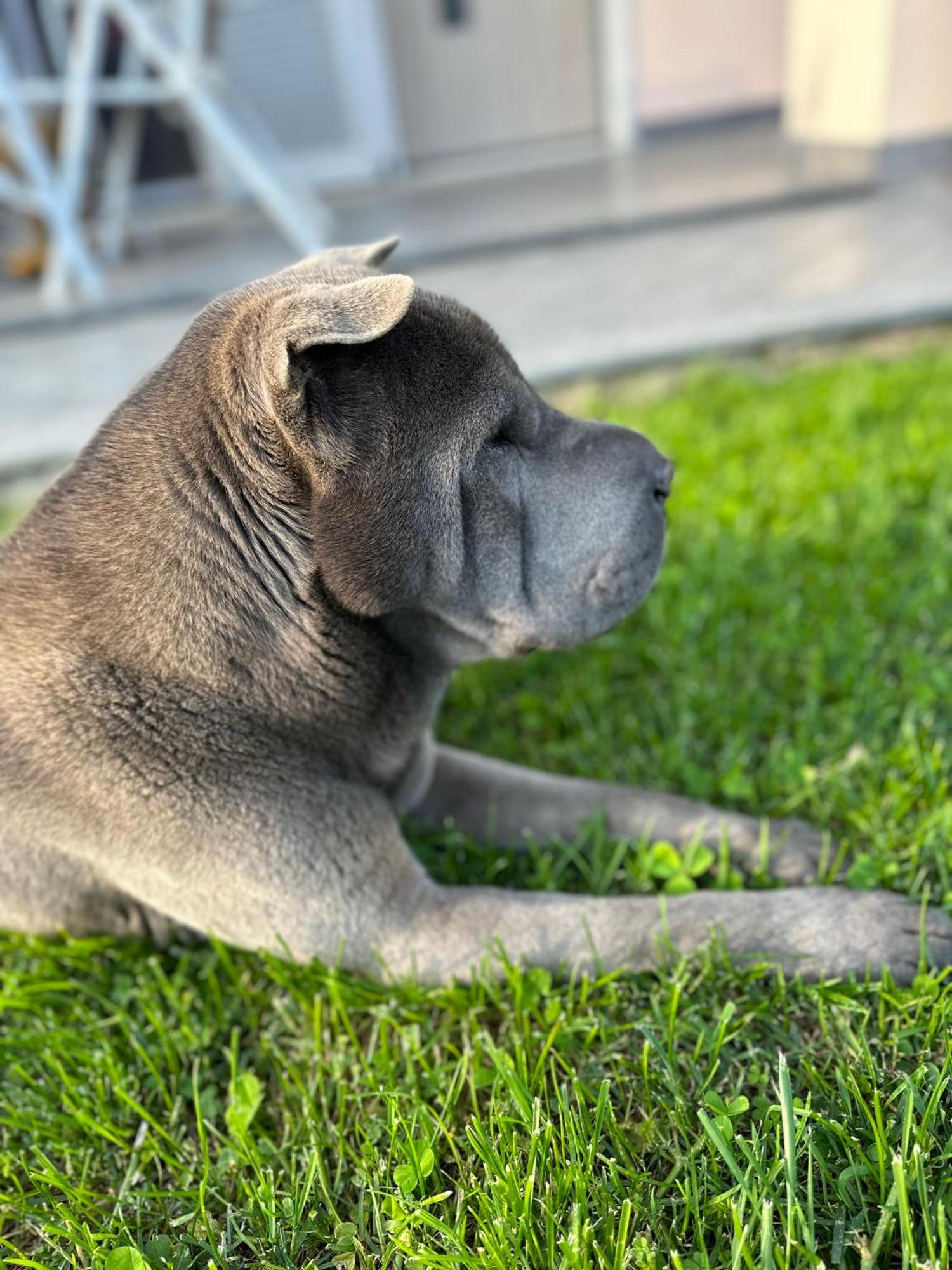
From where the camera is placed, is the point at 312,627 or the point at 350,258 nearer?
the point at 312,627

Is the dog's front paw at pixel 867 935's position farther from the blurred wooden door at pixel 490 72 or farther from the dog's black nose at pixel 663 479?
the blurred wooden door at pixel 490 72

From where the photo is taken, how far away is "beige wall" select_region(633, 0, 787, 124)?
374 inches

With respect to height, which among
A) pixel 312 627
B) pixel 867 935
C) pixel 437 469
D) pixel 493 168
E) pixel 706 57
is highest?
pixel 437 469

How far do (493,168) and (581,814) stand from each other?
8535 millimetres

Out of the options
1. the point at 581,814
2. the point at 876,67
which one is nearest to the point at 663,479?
the point at 581,814

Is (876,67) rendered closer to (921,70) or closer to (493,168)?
(921,70)

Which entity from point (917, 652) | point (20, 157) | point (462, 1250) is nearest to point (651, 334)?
point (917, 652)

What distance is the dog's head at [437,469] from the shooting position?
1.63 metres

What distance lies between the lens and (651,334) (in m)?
4.93

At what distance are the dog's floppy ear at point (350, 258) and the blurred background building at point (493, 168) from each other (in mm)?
2699

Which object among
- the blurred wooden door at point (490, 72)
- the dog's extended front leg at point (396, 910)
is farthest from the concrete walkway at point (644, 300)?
the blurred wooden door at point (490, 72)

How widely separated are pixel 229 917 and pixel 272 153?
7525 mm

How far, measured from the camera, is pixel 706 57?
976 cm

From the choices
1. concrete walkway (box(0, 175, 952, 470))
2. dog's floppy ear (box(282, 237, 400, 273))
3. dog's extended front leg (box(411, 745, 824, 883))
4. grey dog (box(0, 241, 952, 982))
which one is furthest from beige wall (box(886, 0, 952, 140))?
dog's extended front leg (box(411, 745, 824, 883))
